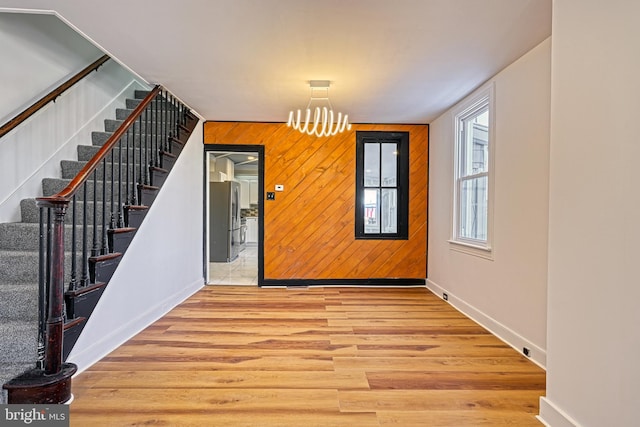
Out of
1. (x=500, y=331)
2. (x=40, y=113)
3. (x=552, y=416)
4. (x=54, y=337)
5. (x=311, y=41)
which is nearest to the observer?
(x=552, y=416)

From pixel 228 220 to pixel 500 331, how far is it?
17.9 ft

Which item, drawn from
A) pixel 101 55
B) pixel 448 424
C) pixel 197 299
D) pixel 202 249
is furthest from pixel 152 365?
pixel 101 55

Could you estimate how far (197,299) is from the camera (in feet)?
13.6

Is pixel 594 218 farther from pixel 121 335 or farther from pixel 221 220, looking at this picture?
pixel 221 220

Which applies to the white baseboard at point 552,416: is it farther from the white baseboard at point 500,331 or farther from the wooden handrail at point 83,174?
the wooden handrail at point 83,174

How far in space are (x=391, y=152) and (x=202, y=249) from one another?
10.5 ft

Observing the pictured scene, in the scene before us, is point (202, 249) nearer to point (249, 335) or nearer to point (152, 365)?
point (249, 335)

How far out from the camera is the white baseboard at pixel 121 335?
7.53 feet

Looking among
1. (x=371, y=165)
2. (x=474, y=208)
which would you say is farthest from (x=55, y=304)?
(x=371, y=165)

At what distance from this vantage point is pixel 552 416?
1.73m

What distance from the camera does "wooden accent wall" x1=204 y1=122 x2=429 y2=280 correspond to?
4.78 metres

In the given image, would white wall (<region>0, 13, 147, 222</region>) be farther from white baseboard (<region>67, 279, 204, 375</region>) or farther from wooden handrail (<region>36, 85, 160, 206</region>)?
white baseboard (<region>67, 279, 204, 375</region>)

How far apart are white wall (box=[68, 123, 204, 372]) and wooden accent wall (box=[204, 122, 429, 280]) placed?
0.94 m

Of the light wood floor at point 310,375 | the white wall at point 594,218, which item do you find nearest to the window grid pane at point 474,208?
the light wood floor at point 310,375
